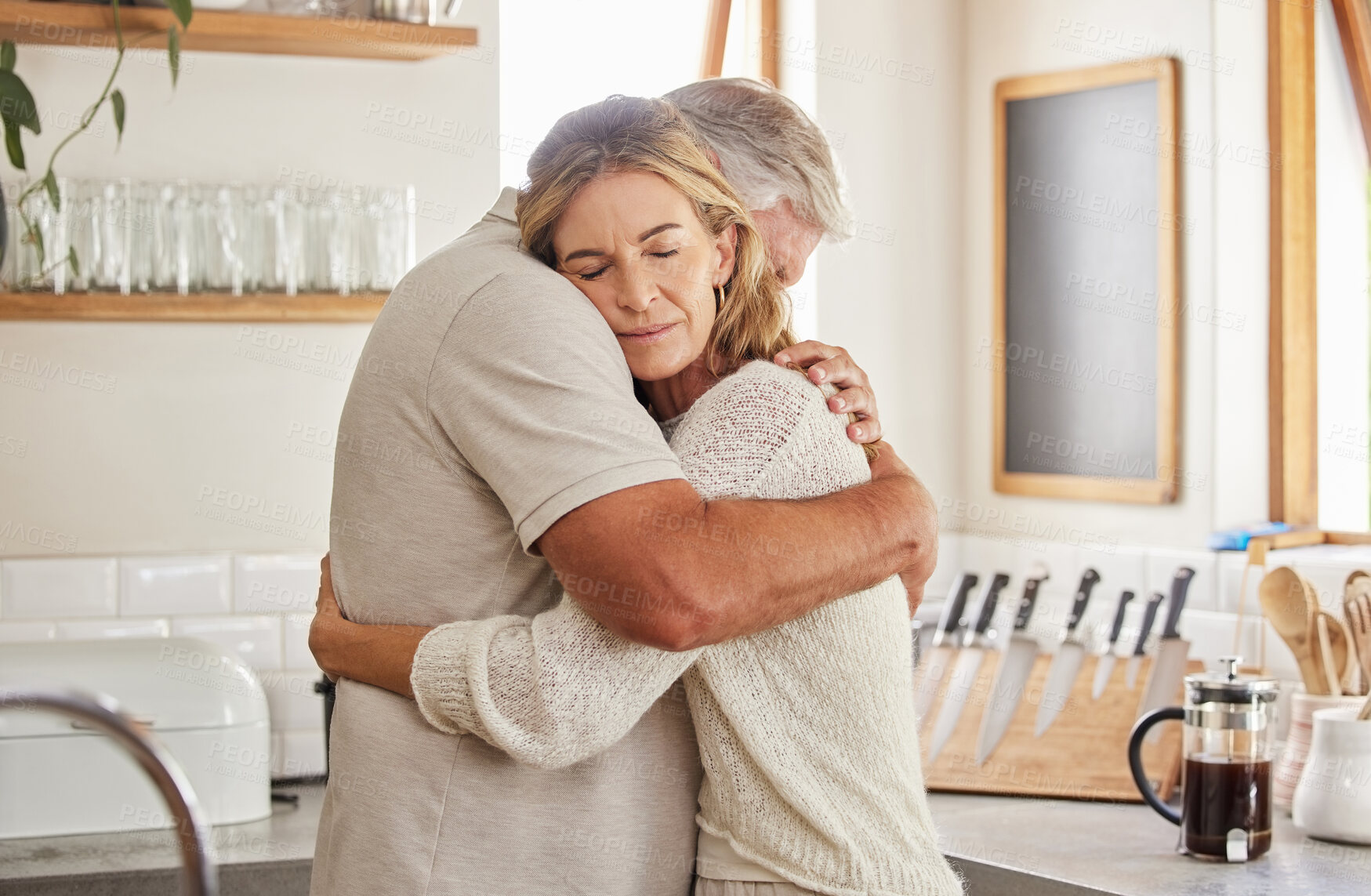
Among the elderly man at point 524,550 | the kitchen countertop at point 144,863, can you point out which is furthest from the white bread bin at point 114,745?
the elderly man at point 524,550

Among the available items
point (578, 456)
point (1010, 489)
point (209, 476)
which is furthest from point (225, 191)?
point (1010, 489)

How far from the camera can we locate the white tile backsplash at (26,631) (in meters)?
2.25

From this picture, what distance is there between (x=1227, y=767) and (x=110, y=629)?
70.6 inches

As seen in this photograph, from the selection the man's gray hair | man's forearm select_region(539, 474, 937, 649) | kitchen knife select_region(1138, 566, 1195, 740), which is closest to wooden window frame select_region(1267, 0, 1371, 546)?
kitchen knife select_region(1138, 566, 1195, 740)

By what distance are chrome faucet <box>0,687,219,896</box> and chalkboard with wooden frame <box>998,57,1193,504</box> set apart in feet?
7.44

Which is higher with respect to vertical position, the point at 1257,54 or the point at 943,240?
the point at 1257,54

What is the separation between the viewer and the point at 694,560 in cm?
95

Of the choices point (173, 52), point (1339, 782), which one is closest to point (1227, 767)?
point (1339, 782)

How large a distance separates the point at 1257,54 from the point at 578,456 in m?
1.98

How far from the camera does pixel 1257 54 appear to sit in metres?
2.42

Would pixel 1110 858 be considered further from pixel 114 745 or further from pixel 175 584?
pixel 175 584

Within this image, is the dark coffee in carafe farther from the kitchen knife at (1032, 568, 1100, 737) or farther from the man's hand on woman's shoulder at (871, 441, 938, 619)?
the man's hand on woman's shoulder at (871, 441, 938, 619)

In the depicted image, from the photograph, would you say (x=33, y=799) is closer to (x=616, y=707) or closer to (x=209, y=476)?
(x=209, y=476)

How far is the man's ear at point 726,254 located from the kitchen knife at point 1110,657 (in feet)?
4.39
